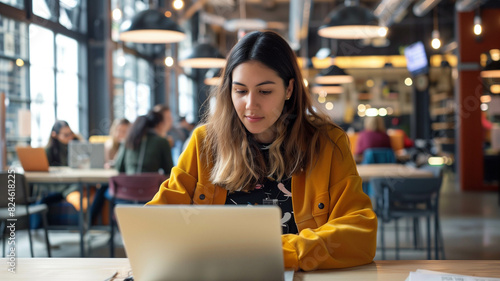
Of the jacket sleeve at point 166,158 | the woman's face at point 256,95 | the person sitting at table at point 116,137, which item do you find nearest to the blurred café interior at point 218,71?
the woman's face at point 256,95

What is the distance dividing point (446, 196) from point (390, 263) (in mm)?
7909

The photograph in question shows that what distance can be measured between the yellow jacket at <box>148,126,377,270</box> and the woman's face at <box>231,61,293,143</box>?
0.20 meters

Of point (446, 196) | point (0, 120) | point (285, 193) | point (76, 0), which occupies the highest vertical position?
point (76, 0)

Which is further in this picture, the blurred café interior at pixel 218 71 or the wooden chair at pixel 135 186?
the blurred café interior at pixel 218 71

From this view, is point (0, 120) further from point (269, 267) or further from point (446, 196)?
point (446, 196)

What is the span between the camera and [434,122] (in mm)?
15195

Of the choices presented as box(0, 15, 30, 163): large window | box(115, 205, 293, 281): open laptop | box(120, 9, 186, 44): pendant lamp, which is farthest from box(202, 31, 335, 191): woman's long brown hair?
box(0, 15, 30, 163): large window

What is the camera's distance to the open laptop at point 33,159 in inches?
177

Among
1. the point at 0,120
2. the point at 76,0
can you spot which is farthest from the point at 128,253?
the point at 76,0

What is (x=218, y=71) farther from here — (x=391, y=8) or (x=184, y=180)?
(x=184, y=180)

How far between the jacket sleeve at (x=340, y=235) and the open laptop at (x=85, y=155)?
3.94 meters

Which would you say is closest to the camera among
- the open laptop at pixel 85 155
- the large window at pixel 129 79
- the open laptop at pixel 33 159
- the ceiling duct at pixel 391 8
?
the open laptop at pixel 33 159

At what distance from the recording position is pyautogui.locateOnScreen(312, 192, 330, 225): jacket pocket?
59.4 inches

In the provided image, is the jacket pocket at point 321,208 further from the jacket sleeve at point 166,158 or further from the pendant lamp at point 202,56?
the pendant lamp at point 202,56
